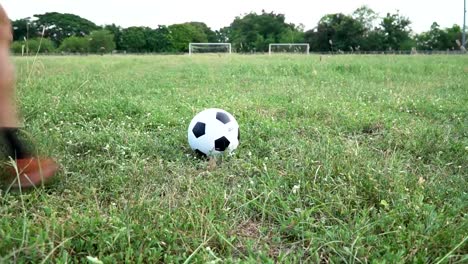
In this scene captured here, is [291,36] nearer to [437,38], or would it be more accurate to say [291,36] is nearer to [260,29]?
[260,29]

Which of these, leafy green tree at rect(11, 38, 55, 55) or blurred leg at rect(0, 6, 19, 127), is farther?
leafy green tree at rect(11, 38, 55, 55)

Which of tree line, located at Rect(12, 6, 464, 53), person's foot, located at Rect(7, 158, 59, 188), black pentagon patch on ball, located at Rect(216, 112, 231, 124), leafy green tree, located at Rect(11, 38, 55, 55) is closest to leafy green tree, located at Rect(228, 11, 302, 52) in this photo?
tree line, located at Rect(12, 6, 464, 53)

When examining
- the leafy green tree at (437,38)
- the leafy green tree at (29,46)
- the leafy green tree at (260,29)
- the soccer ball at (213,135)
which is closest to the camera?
the soccer ball at (213,135)

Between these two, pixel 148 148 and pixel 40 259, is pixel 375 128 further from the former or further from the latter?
pixel 40 259

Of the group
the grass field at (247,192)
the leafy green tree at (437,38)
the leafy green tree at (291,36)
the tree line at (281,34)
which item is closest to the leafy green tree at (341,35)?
the tree line at (281,34)

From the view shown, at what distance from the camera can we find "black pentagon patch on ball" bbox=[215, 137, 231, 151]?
2.92 metres

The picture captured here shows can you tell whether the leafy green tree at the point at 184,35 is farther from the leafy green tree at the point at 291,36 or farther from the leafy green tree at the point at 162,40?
the leafy green tree at the point at 291,36

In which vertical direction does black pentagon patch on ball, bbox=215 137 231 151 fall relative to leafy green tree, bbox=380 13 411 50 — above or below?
below

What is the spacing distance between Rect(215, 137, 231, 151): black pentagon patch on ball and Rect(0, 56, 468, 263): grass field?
115 mm

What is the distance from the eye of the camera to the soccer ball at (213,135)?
291cm

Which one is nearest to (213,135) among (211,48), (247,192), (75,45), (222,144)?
(222,144)

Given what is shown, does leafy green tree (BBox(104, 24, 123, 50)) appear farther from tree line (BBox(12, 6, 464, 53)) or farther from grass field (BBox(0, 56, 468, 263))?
grass field (BBox(0, 56, 468, 263))

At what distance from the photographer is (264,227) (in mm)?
1919

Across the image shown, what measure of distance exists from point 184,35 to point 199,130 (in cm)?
7113
